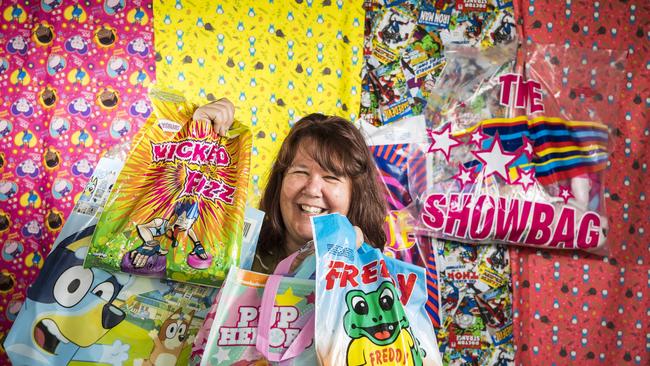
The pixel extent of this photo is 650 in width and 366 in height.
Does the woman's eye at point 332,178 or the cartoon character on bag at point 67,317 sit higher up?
the woman's eye at point 332,178

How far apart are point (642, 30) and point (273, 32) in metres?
1.28

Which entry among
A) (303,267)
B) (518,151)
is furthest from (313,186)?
(518,151)

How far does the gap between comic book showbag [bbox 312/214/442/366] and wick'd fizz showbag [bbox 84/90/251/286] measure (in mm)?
183

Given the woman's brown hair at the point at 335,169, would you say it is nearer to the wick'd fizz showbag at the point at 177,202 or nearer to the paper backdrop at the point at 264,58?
the wick'd fizz showbag at the point at 177,202

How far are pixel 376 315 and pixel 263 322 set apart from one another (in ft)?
0.55

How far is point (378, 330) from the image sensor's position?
30.5 inches

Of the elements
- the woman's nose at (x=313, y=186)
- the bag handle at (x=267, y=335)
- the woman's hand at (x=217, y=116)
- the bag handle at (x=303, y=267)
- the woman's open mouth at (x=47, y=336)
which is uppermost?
the woman's hand at (x=217, y=116)

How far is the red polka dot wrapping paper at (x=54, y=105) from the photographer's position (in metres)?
1.54

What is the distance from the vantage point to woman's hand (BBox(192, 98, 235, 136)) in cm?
100

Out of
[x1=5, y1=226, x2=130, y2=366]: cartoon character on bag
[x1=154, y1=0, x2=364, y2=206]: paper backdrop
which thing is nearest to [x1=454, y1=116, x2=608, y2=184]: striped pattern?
[x1=154, y1=0, x2=364, y2=206]: paper backdrop

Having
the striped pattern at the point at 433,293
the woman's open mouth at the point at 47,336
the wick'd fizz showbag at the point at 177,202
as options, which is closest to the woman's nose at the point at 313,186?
the wick'd fizz showbag at the point at 177,202

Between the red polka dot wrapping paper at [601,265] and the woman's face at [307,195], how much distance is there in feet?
3.26

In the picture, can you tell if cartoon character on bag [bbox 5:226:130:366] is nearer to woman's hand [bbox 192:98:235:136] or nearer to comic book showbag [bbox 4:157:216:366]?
comic book showbag [bbox 4:157:216:366]

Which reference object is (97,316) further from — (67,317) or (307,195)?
(307,195)
